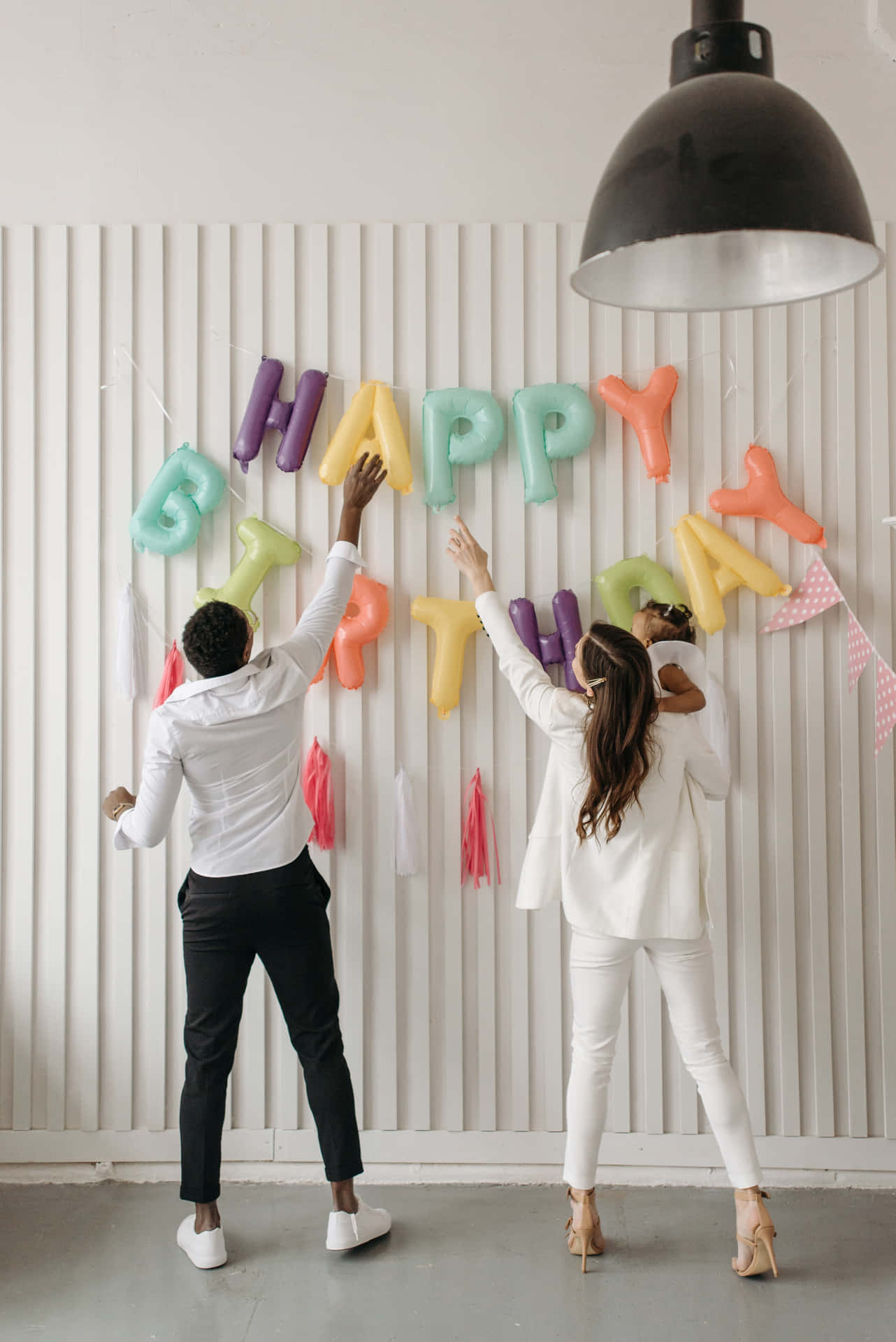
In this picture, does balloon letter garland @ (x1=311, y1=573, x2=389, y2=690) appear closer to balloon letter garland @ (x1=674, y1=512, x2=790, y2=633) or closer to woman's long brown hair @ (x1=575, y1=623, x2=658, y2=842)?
woman's long brown hair @ (x1=575, y1=623, x2=658, y2=842)

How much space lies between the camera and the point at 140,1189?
8.77 ft

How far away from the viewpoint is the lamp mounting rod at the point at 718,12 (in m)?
1.45

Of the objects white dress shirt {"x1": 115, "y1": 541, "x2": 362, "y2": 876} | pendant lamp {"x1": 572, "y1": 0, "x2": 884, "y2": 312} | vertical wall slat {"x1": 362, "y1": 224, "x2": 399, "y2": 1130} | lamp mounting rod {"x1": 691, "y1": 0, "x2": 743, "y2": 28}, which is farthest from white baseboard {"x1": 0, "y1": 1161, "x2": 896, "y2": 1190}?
lamp mounting rod {"x1": 691, "y1": 0, "x2": 743, "y2": 28}

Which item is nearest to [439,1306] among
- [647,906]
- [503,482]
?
[647,906]

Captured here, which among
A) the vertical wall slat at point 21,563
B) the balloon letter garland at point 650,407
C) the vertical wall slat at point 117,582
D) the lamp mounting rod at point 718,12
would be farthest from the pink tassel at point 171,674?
the lamp mounting rod at point 718,12

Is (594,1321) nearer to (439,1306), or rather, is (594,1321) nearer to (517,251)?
(439,1306)

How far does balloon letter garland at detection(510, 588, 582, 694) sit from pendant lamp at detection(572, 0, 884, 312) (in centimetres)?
112

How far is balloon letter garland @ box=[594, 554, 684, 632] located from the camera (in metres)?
2.62

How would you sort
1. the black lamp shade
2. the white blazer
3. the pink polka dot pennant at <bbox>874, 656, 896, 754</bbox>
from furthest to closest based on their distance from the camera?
the pink polka dot pennant at <bbox>874, 656, 896, 754</bbox> → the white blazer → the black lamp shade

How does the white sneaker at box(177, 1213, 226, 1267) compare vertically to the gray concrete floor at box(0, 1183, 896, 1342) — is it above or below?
above

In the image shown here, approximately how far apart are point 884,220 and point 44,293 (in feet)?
7.94

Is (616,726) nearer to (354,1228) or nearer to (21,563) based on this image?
(354,1228)

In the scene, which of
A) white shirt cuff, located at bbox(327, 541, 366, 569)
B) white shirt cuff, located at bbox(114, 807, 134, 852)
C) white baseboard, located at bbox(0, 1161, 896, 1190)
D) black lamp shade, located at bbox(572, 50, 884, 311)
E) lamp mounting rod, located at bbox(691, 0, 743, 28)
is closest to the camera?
black lamp shade, located at bbox(572, 50, 884, 311)

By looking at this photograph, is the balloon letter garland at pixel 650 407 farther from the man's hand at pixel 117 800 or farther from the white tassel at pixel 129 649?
the man's hand at pixel 117 800
